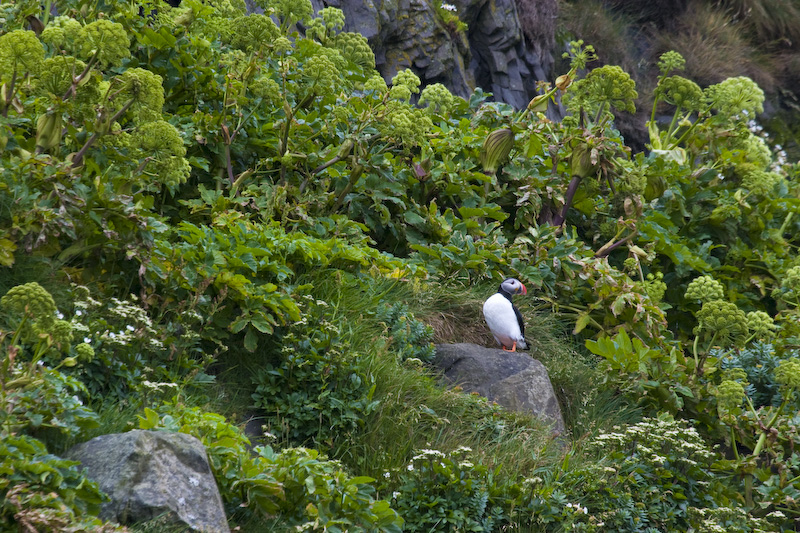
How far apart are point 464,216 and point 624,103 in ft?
4.94

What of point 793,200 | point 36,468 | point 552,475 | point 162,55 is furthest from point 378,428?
point 793,200

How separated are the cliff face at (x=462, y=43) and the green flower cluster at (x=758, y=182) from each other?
344 cm

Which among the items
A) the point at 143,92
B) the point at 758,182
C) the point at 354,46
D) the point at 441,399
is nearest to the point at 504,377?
the point at 441,399

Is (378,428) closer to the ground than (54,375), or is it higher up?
closer to the ground

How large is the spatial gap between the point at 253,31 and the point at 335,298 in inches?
64.0

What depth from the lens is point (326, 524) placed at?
105 inches

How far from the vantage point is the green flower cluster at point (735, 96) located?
249 inches

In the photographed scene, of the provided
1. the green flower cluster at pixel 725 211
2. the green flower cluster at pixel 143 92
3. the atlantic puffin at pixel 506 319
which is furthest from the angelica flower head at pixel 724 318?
the green flower cluster at pixel 143 92

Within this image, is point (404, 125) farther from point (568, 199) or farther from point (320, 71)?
point (568, 199)

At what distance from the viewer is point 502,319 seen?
14.6 feet

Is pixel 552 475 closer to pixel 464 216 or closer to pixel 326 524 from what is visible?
pixel 326 524

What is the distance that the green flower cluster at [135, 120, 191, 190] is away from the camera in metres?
3.26

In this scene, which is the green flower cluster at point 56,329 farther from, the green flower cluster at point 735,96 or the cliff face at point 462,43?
the green flower cluster at point 735,96

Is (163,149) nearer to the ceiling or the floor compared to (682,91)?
nearer to the ceiling
